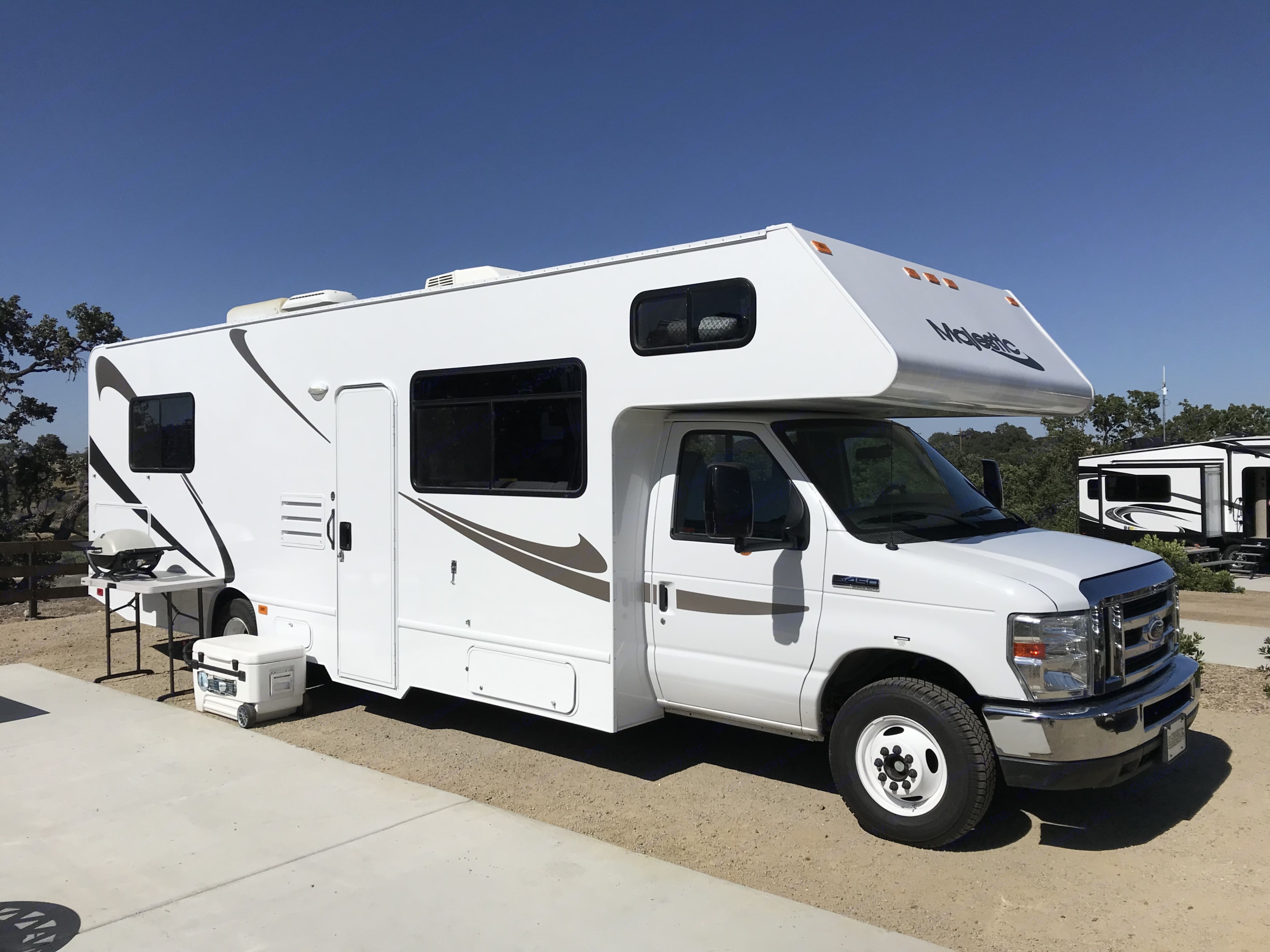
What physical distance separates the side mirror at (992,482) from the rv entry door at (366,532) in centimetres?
436

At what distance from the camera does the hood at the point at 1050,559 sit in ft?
14.9

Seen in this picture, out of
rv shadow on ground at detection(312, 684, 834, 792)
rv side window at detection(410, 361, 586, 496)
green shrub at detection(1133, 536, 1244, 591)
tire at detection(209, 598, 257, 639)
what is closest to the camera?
rv side window at detection(410, 361, 586, 496)

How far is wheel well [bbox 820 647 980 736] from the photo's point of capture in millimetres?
4844

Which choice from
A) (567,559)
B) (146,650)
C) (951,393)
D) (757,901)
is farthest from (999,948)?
(146,650)

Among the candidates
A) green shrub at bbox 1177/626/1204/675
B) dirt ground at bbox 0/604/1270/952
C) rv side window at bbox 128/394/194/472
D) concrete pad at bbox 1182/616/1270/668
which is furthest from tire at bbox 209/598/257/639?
concrete pad at bbox 1182/616/1270/668

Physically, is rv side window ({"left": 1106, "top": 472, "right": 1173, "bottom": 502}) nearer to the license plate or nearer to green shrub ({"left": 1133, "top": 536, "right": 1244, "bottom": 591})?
green shrub ({"left": 1133, "top": 536, "right": 1244, "bottom": 591})

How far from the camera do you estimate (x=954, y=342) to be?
5.37 metres

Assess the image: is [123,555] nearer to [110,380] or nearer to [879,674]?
[110,380]

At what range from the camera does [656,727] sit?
23.4 feet

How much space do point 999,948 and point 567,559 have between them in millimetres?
3079

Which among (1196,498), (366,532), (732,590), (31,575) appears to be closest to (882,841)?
(732,590)

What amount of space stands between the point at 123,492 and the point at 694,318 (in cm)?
695

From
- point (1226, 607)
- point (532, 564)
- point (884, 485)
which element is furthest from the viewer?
point (1226, 607)

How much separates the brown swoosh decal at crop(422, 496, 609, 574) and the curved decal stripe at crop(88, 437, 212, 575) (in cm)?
370
